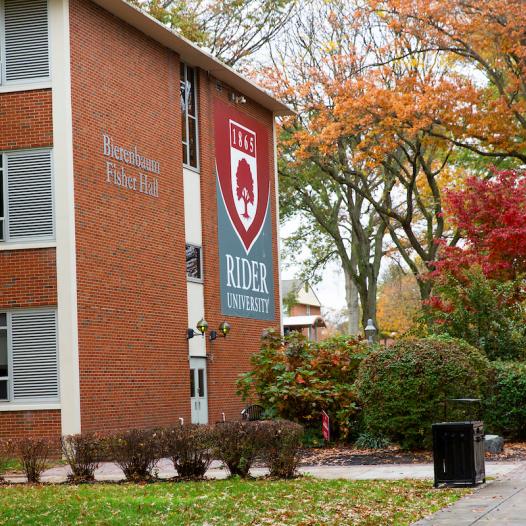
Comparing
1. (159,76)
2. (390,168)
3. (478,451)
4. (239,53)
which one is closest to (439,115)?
(390,168)

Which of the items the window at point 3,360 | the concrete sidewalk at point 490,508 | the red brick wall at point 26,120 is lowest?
the concrete sidewalk at point 490,508

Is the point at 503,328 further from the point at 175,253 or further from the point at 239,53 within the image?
the point at 239,53

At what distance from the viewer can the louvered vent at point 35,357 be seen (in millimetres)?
21750

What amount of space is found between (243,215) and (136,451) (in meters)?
15.6

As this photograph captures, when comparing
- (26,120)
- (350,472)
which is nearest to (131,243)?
(26,120)

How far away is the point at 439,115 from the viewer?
3050 centimetres

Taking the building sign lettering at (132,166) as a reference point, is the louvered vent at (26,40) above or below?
above

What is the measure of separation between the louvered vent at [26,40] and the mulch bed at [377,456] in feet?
32.3

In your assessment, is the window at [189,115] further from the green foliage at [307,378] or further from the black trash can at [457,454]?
the black trash can at [457,454]

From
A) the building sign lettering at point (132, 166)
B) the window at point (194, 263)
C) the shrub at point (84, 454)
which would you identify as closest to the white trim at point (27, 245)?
the building sign lettering at point (132, 166)

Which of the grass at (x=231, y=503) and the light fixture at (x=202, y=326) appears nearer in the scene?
the grass at (x=231, y=503)

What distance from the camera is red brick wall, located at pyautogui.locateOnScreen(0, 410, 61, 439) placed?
846 inches

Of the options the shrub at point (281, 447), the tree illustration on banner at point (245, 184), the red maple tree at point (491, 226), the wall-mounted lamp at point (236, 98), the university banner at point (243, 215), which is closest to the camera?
the shrub at point (281, 447)

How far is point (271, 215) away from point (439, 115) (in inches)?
242
